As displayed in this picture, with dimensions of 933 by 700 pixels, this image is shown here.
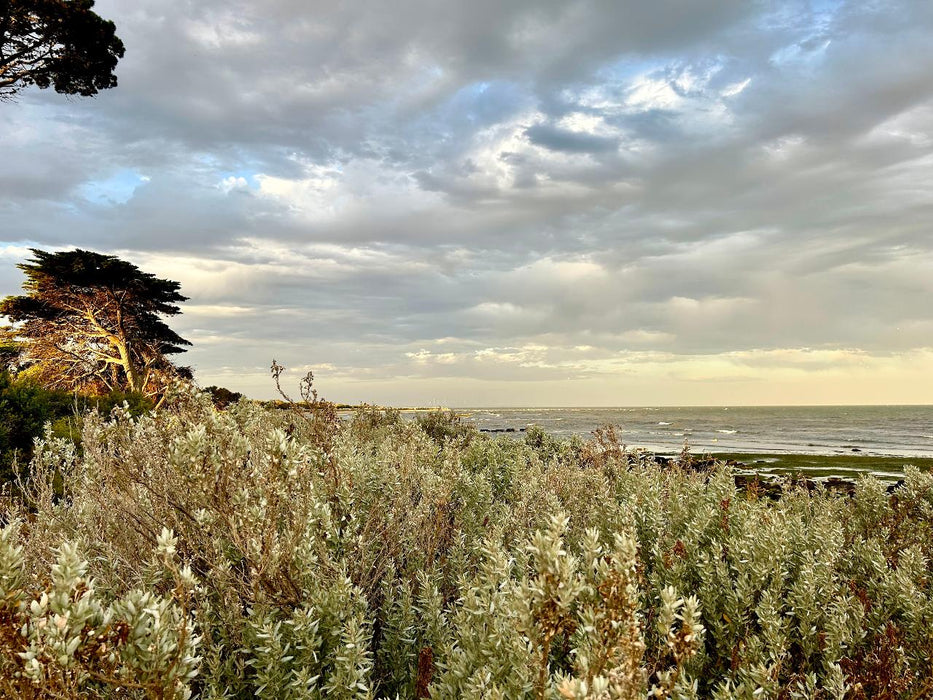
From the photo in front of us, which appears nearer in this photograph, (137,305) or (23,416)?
(23,416)

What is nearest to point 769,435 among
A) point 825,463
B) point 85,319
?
point 825,463

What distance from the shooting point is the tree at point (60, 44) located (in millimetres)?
18609

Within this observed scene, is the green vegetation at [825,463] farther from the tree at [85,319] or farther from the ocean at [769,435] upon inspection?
the tree at [85,319]

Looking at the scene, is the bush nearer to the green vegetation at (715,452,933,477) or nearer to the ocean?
the ocean

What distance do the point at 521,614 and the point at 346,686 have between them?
1.17 metres

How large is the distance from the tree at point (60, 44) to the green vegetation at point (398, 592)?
2045 centimetres

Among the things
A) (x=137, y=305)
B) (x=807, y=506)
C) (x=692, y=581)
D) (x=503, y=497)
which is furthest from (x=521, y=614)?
(x=137, y=305)

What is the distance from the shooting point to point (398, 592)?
4059mm

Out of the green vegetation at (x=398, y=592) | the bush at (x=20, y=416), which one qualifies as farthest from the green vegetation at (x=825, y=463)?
the bush at (x=20, y=416)

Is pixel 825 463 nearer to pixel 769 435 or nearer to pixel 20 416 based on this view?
pixel 769 435

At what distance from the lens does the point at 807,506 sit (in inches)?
265

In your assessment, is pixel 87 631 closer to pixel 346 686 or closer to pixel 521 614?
pixel 346 686

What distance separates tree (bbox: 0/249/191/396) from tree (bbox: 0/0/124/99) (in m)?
9.67

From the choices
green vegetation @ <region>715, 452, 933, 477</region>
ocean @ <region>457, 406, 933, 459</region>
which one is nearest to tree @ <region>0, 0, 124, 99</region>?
ocean @ <region>457, 406, 933, 459</region>
